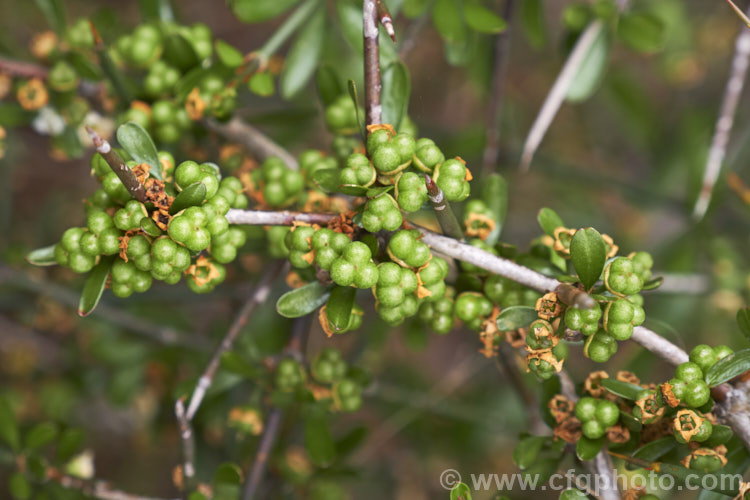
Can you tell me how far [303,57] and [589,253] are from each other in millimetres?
1154

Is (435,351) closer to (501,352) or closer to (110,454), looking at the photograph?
(110,454)

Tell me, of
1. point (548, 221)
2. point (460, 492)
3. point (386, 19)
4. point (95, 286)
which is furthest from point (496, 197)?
point (95, 286)

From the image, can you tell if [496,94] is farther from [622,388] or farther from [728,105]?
[622,388]

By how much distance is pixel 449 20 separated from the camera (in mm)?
1823

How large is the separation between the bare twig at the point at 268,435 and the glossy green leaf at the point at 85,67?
3.05 ft

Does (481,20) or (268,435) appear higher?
(481,20)

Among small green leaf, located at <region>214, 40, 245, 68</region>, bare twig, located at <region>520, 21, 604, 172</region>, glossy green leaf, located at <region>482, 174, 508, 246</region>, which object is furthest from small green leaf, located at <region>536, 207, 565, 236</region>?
small green leaf, located at <region>214, 40, 245, 68</region>

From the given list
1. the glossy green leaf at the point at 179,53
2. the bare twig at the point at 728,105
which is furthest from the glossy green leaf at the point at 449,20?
the bare twig at the point at 728,105

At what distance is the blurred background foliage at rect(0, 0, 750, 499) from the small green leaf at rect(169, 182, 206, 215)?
0.68 m

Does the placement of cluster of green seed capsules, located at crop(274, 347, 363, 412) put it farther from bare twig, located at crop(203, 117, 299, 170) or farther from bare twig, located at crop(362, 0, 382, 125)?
bare twig, located at crop(362, 0, 382, 125)

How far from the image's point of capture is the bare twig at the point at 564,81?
6.65 ft

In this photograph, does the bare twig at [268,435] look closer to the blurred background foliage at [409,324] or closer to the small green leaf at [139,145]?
the blurred background foliage at [409,324]

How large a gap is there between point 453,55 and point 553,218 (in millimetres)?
760

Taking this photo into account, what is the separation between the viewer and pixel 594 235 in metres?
1.24
